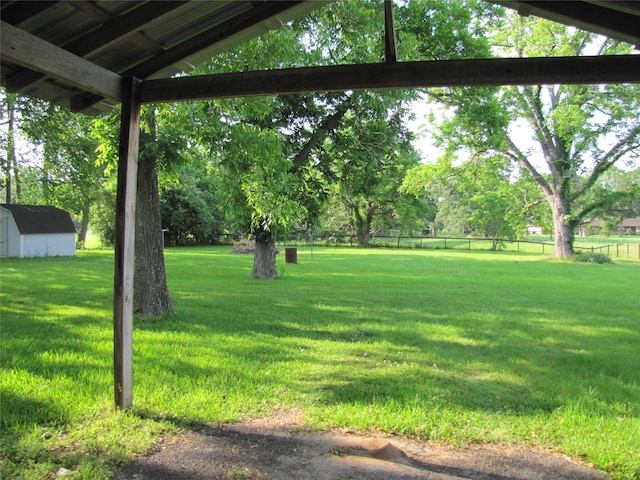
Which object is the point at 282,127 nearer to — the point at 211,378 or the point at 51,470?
the point at 211,378

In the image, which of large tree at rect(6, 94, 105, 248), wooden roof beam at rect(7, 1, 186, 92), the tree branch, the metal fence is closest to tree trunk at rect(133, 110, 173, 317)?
large tree at rect(6, 94, 105, 248)

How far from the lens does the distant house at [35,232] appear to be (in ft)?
78.5

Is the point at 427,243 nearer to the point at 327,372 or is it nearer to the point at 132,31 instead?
the point at 327,372

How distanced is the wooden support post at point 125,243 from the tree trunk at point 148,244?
155 inches

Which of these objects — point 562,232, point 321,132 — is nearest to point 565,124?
point 562,232

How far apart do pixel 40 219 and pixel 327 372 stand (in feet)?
82.9

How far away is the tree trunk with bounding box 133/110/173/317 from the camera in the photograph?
8124 millimetres

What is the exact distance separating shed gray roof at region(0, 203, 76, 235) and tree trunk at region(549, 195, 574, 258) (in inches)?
1163

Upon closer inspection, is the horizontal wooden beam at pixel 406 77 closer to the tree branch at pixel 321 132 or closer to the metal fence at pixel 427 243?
the tree branch at pixel 321 132

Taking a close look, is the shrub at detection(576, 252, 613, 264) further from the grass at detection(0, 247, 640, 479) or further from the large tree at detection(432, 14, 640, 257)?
the grass at detection(0, 247, 640, 479)

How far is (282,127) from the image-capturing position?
46.6ft

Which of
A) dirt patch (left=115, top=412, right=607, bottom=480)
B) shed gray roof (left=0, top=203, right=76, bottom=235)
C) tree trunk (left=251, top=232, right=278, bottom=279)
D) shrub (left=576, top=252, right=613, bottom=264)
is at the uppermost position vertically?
shed gray roof (left=0, top=203, right=76, bottom=235)

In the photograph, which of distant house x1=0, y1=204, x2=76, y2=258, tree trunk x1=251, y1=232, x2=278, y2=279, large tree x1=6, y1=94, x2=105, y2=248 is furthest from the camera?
distant house x1=0, y1=204, x2=76, y2=258

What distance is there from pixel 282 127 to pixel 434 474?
12256 millimetres
